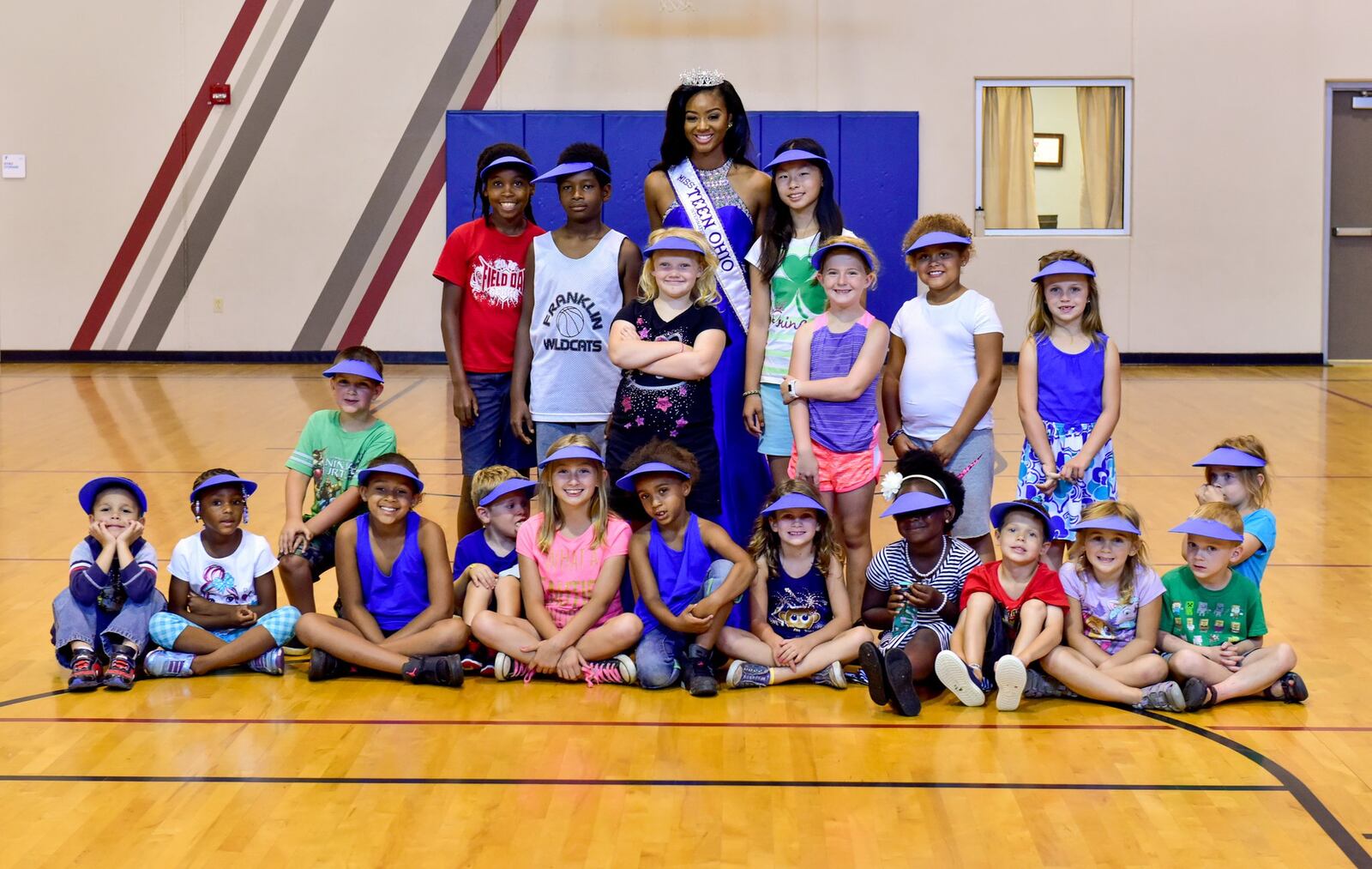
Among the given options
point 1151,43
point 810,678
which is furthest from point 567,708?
point 1151,43

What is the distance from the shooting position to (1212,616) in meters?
3.94

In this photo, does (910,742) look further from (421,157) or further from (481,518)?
(421,157)

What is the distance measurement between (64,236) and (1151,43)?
928 centimetres

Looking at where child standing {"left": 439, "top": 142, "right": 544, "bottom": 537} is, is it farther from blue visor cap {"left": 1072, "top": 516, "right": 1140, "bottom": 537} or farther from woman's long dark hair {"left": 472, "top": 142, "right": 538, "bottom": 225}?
blue visor cap {"left": 1072, "top": 516, "right": 1140, "bottom": 537}

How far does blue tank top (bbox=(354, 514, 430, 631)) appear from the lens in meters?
4.19

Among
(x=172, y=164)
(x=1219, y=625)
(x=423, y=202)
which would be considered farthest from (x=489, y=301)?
(x=172, y=164)

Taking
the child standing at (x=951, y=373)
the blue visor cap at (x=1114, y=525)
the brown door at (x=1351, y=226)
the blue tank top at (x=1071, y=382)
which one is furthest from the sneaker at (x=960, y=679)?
the brown door at (x=1351, y=226)

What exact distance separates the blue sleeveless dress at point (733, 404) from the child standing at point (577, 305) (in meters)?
0.23

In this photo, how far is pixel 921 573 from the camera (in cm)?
408

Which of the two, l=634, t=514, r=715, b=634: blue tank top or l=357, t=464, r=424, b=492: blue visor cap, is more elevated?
l=357, t=464, r=424, b=492: blue visor cap

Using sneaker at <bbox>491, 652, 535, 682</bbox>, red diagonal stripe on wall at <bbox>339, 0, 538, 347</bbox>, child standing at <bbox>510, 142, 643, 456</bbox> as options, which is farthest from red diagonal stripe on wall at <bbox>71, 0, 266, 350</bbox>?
sneaker at <bbox>491, 652, 535, 682</bbox>

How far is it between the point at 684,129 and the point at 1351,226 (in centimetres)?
949

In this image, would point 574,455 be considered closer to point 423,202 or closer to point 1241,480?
point 1241,480

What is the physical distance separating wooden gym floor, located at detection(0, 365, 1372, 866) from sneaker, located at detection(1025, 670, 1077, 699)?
37 millimetres
